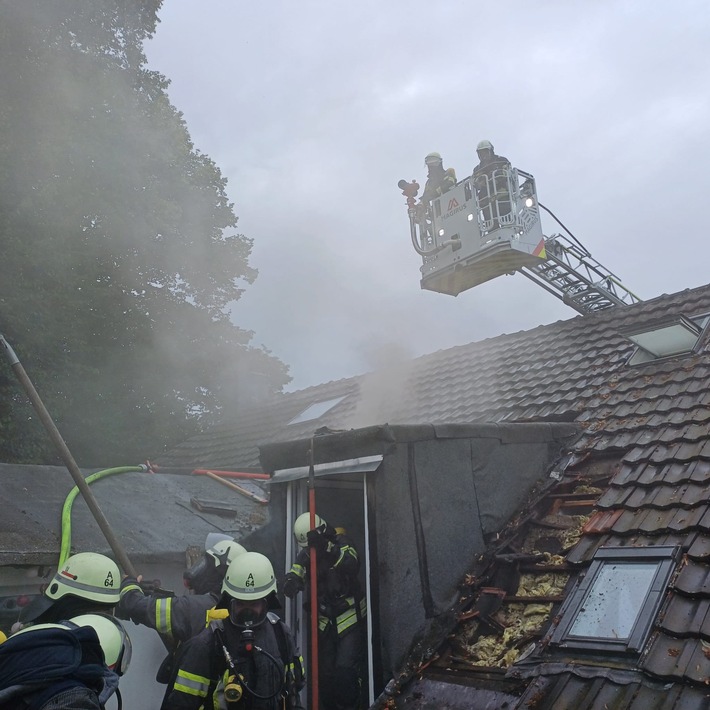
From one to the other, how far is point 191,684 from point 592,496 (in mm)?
3413

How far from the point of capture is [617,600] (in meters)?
3.98

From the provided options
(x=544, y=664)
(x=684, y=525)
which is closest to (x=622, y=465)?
(x=684, y=525)

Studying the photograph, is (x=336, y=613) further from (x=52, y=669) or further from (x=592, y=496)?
(x=52, y=669)

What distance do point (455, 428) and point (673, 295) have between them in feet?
15.2

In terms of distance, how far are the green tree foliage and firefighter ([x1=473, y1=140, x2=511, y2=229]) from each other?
404 inches

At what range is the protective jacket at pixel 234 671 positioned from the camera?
11.7 feet

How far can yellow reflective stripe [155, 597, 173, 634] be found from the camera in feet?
14.5

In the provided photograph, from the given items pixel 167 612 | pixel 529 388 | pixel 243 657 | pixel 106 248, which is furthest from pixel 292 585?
pixel 106 248

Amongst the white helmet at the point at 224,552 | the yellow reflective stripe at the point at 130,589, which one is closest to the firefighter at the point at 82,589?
the yellow reflective stripe at the point at 130,589

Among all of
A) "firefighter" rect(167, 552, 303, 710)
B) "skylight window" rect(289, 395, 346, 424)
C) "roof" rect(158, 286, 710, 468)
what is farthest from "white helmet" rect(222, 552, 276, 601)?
"skylight window" rect(289, 395, 346, 424)

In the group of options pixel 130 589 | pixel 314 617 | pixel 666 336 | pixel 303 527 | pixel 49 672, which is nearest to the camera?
pixel 49 672

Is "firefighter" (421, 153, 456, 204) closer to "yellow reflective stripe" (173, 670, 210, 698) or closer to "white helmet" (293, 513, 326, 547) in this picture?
"white helmet" (293, 513, 326, 547)

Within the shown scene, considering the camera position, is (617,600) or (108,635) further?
(617,600)

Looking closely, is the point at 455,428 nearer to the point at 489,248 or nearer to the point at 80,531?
the point at 80,531
